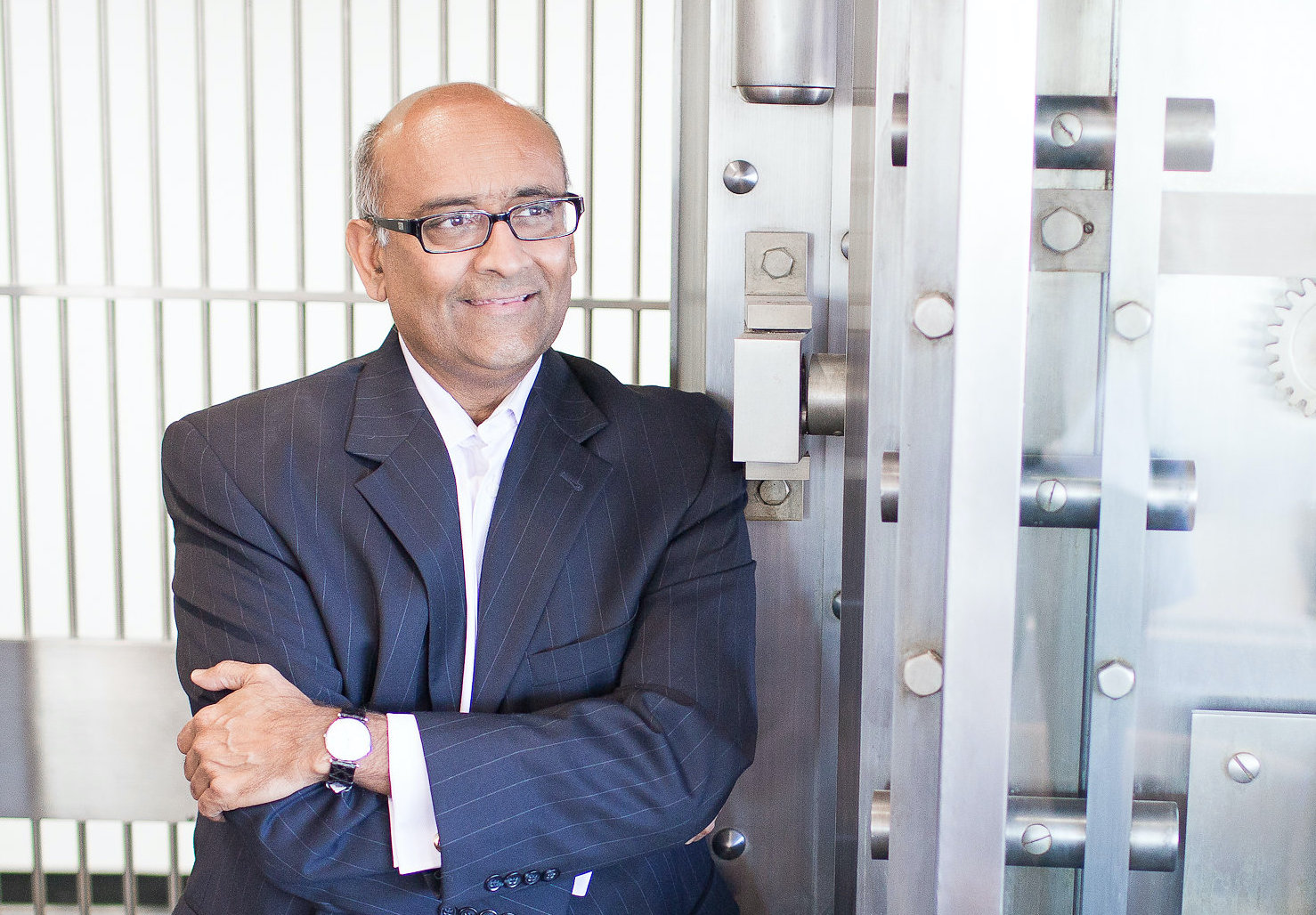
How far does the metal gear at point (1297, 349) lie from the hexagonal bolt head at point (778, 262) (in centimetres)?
75

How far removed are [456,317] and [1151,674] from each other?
2.66ft

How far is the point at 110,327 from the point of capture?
1.60m

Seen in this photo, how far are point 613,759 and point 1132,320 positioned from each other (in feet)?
2.15

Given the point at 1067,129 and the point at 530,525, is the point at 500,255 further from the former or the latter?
the point at 1067,129

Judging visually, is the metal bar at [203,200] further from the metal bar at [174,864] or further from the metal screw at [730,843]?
the metal screw at [730,843]

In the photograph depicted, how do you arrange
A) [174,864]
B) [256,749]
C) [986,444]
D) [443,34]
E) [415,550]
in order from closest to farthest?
[986,444] → [256,749] → [415,550] → [443,34] → [174,864]

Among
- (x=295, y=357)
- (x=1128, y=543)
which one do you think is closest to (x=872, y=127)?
(x=1128, y=543)

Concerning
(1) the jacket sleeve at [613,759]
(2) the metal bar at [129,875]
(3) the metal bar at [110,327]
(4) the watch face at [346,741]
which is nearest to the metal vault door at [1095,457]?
(1) the jacket sleeve at [613,759]

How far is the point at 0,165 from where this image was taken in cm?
157

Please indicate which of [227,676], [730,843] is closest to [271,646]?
[227,676]

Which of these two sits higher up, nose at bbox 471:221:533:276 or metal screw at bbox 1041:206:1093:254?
nose at bbox 471:221:533:276

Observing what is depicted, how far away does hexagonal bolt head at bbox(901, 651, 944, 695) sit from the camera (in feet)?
2.01

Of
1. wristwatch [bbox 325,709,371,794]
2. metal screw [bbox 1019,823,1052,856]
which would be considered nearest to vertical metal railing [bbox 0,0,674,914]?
wristwatch [bbox 325,709,371,794]

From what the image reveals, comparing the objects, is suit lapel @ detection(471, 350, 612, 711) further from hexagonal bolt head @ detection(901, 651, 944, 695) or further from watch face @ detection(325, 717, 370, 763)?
hexagonal bolt head @ detection(901, 651, 944, 695)
